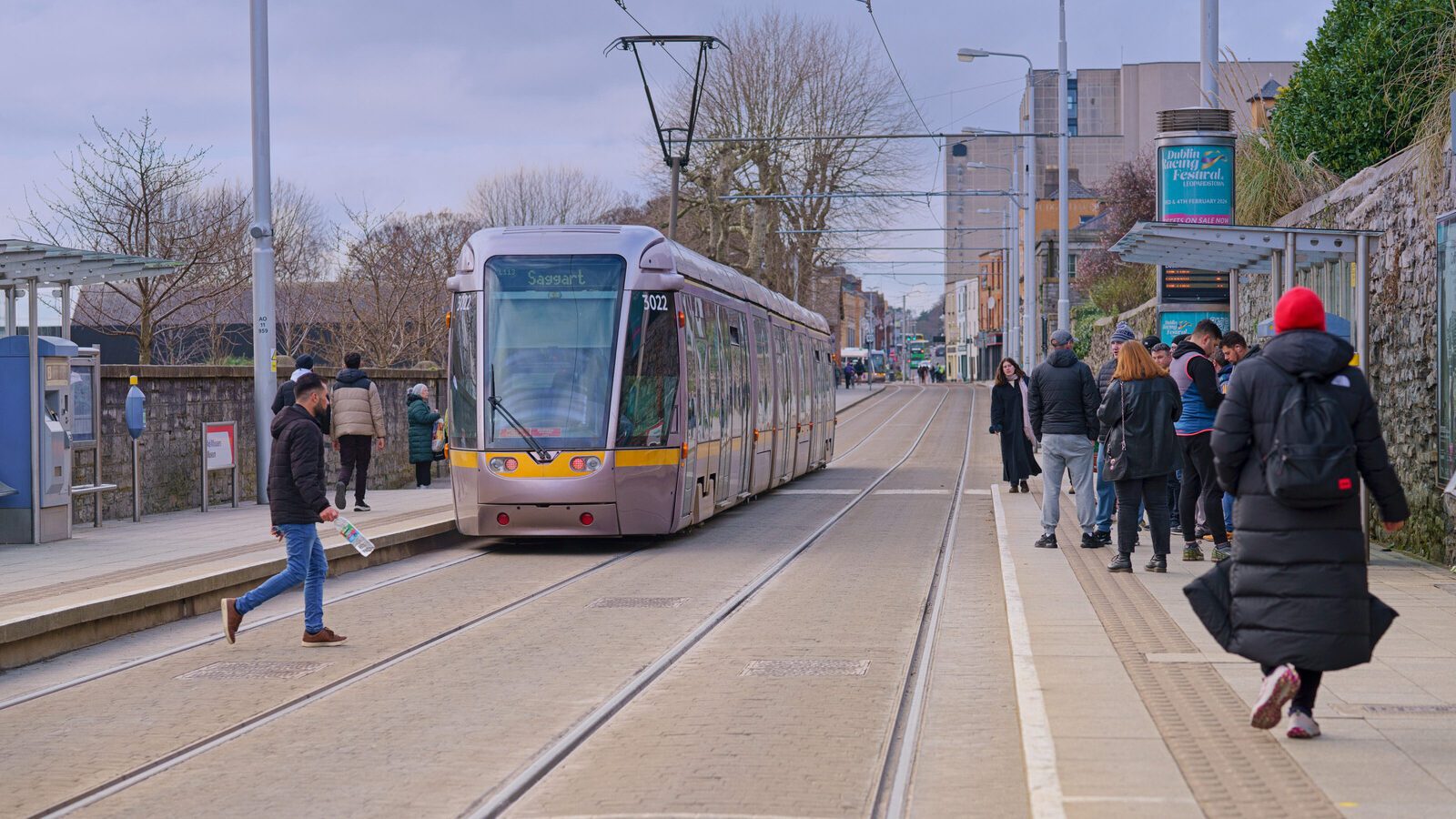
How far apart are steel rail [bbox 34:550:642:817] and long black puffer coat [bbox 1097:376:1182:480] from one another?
4571 mm

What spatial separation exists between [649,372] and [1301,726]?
9.24 metres

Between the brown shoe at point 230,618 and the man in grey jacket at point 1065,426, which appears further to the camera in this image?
the man in grey jacket at point 1065,426

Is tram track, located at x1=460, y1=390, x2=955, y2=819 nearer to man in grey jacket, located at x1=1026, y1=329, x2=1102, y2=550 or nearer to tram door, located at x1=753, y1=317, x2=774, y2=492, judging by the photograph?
man in grey jacket, located at x1=1026, y1=329, x2=1102, y2=550

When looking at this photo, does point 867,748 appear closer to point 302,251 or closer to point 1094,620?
point 1094,620

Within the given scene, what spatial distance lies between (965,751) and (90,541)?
10.6 meters

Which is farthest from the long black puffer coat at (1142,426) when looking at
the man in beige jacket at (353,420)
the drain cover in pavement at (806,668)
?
the man in beige jacket at (353,420)

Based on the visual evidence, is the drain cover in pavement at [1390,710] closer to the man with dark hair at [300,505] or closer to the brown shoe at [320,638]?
the man with dark hair at [300,505]

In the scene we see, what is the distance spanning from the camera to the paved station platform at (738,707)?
5.79m

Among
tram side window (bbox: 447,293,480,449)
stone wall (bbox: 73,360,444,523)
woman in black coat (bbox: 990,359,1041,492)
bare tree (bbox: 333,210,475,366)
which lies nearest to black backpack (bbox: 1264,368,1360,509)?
tram side window (bbox: 447,293,480,449)

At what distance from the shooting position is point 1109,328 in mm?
45219

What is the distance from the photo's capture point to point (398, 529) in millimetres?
15555

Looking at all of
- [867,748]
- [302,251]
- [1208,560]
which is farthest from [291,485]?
[302,251]

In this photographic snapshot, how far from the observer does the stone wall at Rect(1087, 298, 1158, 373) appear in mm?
36781

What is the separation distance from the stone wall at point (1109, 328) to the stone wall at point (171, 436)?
20.9 m
